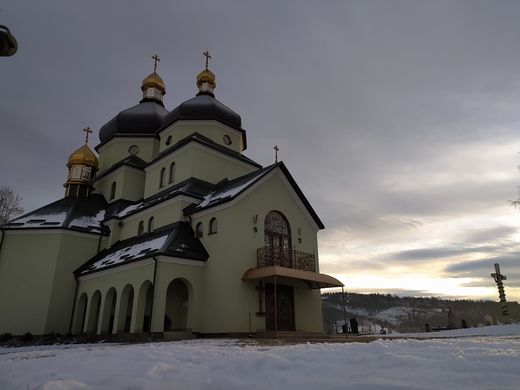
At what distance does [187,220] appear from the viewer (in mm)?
20344

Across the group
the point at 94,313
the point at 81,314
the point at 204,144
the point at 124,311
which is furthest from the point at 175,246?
the point at 81,314

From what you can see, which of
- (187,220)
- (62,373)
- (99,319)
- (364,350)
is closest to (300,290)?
(187,220)

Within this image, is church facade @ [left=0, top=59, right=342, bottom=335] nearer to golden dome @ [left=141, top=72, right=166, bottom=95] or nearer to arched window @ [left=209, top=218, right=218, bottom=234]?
arched window @ [left=209, top=218, right=218, bottom=234]

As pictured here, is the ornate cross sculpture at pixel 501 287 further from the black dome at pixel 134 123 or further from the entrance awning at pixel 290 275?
the black dome at pixel 134 123

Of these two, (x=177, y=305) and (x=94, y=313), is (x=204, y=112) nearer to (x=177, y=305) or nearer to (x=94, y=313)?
(x=177, y=305)

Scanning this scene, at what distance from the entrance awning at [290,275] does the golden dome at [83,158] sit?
1715cm

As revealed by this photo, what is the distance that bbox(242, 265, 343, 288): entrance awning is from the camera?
16750 millimetres

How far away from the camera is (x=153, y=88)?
33.0m

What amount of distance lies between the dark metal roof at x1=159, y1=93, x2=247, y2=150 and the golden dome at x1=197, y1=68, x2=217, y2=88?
343 cm

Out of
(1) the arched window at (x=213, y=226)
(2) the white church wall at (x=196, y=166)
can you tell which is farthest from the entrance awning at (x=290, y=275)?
(2) the white church wall at (x=196, y=166)

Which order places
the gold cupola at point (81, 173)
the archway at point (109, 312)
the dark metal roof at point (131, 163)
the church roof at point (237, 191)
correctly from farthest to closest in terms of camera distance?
the gold cupola at point (81, 173) → the dark metal roof at point (131, 163) → the archway at point (109, 312) → the church roof at point (237, 191)

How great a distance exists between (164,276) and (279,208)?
7115 millimetres

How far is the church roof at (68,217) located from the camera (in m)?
23.1

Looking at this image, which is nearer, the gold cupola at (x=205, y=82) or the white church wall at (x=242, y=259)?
the white church wall at (x=242, y=259)
